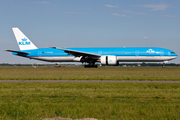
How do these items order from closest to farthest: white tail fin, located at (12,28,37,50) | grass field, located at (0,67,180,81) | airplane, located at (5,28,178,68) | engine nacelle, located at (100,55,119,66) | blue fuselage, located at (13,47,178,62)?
grass field, located at (0,67,180,81)
engine nacelle, located at (100,55,119,66)
airplane, located at (5,28,178,68)
blue fuselage, located at (13,47,178,62)
white tail fin, located at (12,28,37,50)

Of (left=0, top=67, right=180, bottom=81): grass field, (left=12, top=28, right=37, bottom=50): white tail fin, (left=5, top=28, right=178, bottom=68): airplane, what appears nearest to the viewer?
(left=0, top=67, right=180, bottom=81): grass field

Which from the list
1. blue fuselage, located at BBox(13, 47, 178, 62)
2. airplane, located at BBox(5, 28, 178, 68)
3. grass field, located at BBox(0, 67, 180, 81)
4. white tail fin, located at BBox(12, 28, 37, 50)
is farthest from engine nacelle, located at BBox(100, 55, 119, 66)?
white tail fin, located at BBox(12, 28, 37, 50)

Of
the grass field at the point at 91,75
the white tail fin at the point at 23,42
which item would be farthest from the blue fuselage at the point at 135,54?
the grass field at the point at 91,75

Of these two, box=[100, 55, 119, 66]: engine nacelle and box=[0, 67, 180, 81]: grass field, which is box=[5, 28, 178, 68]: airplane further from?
box=[0, 67, 180, 81]: grass field

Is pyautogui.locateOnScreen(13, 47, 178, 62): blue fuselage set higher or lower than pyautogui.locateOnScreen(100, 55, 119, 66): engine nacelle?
higher

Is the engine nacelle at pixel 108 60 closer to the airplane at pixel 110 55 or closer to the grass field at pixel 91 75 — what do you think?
the airplane at pixel 110 55

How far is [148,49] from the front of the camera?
47.7 m

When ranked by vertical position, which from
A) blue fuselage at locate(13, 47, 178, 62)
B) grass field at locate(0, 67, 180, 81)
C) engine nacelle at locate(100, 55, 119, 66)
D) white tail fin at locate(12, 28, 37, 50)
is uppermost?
white tail fin at locate(12, 28, 37, 50)

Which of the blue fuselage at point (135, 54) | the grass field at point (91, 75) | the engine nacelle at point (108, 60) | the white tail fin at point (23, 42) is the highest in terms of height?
the white tail fin at point (23, 42)

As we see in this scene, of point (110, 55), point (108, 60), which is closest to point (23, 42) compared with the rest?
point (110, 55)

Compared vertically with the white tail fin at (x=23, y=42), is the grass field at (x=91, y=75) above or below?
below

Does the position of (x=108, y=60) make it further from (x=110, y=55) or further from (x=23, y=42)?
(x=23, y=42)

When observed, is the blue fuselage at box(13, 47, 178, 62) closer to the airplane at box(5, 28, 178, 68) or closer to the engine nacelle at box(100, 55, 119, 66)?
the airplane at box(5, 28, 178, 68)

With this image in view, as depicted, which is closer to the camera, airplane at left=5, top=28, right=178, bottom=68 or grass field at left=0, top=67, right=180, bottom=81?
grass field at left=0, top=67, right=180, bottom=81
